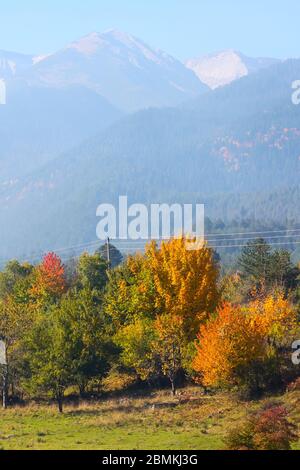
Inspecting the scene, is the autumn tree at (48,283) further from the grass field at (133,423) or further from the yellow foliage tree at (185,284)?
the grass field at (133,423)

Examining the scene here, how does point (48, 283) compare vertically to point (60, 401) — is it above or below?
above

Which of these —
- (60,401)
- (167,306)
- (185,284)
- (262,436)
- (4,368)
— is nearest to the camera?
(262,436)

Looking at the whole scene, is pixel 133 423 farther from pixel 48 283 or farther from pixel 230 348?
pixel 48 283

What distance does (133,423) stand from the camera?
4972 centimetres

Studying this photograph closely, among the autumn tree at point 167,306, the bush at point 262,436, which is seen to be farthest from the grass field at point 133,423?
the autumn tree at point 167,306

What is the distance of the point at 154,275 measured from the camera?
63312 mm

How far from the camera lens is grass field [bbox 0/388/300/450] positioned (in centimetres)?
4153

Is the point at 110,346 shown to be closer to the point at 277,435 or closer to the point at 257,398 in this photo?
the point at 257,398

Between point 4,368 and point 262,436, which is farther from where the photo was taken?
point 4,368

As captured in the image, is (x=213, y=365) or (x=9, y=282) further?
(x=9, y=282)

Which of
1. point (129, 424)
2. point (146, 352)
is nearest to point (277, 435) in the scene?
point (129, 424)

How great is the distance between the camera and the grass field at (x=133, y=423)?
41.5 meters

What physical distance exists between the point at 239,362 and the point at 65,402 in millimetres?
15171

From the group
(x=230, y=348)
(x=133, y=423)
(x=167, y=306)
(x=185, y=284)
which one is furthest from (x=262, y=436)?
(x=167, y=306)
